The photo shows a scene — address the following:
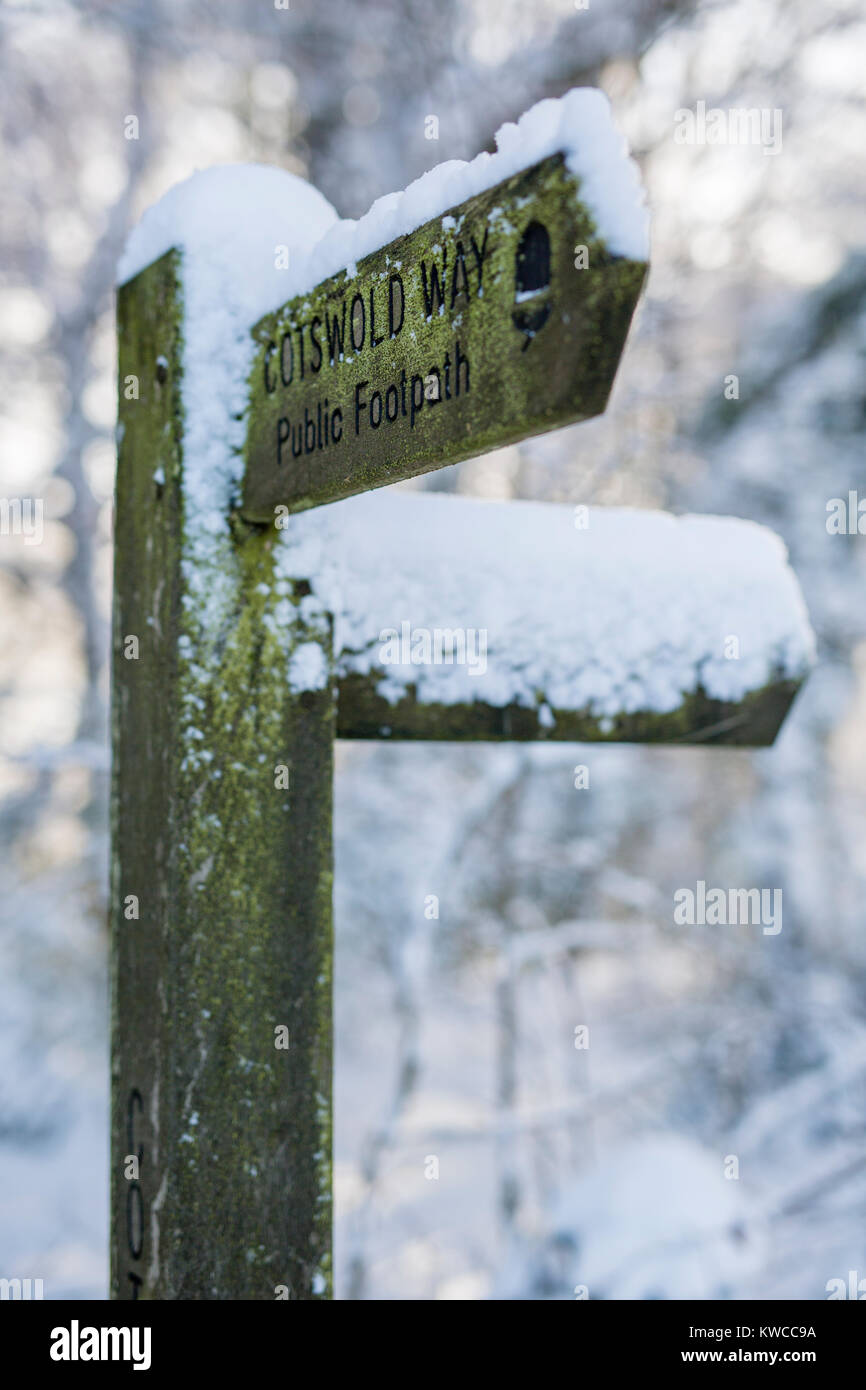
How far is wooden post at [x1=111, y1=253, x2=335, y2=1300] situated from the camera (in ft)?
3.48

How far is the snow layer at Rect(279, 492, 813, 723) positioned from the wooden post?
89 millimetres

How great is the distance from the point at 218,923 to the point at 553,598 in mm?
568

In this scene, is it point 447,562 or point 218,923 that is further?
point 447,562

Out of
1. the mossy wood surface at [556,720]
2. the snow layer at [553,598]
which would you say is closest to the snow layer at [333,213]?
the snow layer at [553,598]

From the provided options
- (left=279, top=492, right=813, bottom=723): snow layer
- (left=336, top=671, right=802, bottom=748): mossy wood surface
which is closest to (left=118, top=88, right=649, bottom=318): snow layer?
(left=279, top=492, right=813, bottom=723): snow layer

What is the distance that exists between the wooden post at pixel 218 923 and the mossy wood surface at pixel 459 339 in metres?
0.22

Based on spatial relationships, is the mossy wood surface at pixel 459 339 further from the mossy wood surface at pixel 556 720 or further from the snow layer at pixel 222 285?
the mossy wood surface at pixel 556 720

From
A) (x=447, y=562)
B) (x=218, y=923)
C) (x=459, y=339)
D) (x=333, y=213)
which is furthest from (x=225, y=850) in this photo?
(x=333, y=213)

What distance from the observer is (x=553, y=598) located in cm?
126

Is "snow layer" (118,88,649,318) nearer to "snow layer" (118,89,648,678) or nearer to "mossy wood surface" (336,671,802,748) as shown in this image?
"snow layer" (118,89,648,678)

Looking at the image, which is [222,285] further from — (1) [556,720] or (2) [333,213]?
(1) [556,720]
